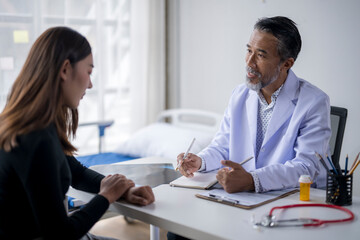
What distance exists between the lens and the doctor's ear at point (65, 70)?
134cm

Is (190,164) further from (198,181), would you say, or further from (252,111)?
(252,111)

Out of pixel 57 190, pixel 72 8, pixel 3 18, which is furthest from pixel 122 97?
pixel 57 190

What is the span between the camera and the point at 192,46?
389 centimetres

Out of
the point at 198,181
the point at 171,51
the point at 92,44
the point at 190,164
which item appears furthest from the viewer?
the point at 171,51

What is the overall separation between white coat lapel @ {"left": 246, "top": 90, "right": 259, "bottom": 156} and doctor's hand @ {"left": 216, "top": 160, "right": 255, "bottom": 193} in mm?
382

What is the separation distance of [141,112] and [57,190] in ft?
9.20

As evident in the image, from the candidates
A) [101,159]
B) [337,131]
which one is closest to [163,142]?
[101,159]

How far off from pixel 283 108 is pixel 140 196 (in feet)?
2.54

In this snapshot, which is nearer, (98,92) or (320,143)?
(320,143)

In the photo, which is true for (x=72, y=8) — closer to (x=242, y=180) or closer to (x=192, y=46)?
(x=192, y=46)

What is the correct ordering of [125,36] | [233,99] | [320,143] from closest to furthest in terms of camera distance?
[320,143] < [233,99] < [125,36]

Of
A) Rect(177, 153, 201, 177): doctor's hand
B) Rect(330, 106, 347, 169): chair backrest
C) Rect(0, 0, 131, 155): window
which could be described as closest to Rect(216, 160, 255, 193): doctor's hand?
Rect(177, 153, 201, 177): doctor's hand

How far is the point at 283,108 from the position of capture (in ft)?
6.33

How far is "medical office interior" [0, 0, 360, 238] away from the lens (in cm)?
291
